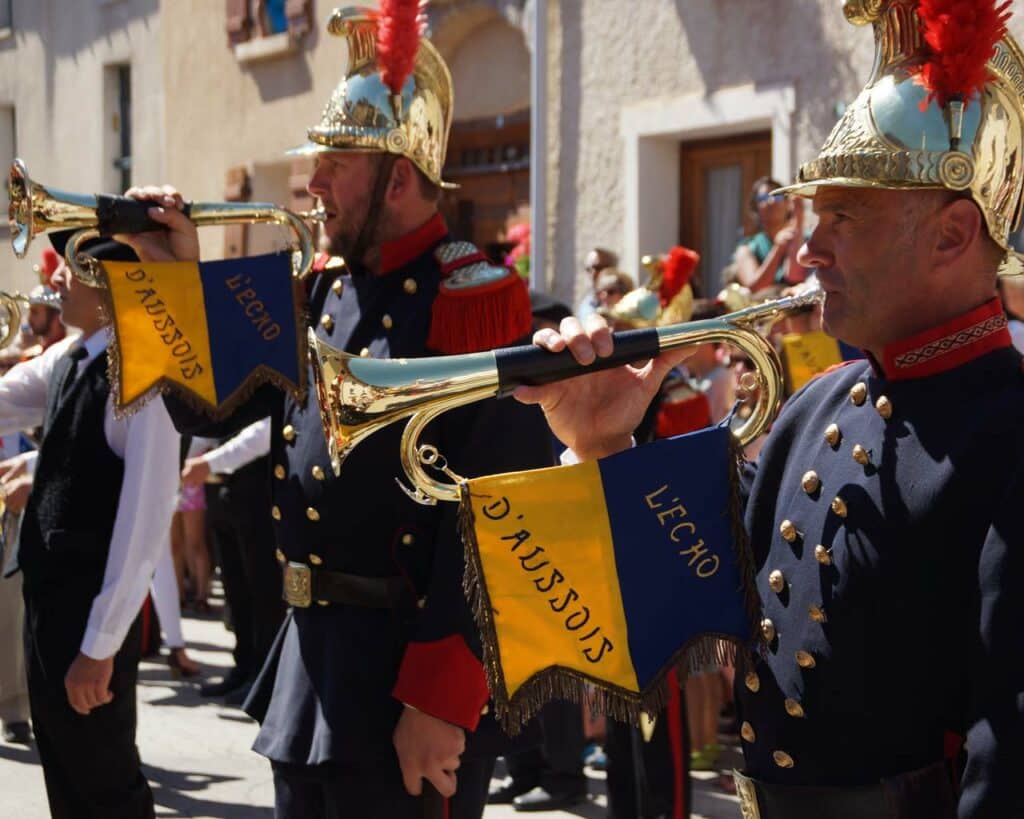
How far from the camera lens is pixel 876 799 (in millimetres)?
2092

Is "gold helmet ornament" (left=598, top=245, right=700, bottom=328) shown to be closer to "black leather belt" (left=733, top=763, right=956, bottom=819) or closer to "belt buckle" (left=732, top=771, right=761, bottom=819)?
"belt buckle" (left=732, top=771, right=761, bottom=819)

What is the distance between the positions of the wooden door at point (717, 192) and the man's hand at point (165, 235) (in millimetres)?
6740

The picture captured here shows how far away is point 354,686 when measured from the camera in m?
3.09

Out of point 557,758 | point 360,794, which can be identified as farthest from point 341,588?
point 557,758

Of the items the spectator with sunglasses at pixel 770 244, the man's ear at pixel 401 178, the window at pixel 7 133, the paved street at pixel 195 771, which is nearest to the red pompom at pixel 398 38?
the man's ear at pixel 401 178

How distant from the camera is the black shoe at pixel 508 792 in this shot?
5.80m

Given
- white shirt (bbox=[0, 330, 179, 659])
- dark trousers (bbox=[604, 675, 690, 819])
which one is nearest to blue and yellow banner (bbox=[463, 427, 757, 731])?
white shirt (bbox=[0, 330, 179, 659])

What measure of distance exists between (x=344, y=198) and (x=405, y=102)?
0.27m

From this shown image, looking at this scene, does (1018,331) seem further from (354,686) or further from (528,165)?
(528,165)

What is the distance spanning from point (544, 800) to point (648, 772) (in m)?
0.88


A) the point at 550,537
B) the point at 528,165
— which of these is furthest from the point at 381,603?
the point at 528,165

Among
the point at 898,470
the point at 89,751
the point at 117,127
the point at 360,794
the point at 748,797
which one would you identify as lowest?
the point at 89,751

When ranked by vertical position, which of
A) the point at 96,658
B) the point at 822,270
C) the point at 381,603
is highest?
the point at 822,270

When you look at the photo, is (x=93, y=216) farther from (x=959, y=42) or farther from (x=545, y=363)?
(x=959, y=42)
